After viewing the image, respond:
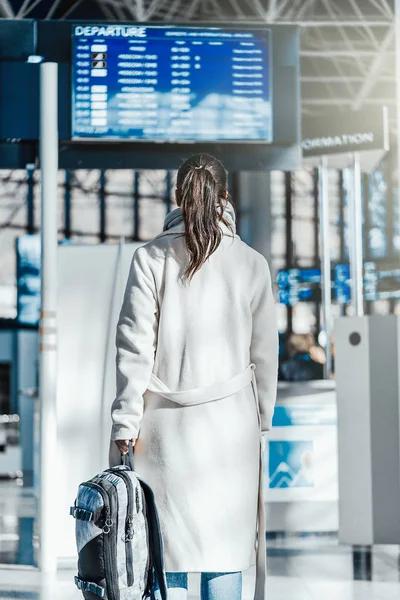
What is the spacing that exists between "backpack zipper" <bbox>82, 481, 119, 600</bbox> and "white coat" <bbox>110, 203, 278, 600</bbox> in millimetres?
150

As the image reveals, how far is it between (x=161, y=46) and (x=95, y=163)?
0.76 m

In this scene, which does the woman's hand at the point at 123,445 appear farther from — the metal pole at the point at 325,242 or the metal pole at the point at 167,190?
the metal pole at the point at 167,190

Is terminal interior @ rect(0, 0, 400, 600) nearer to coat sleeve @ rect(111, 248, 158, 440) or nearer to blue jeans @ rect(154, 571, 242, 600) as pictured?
blue jeans @ rect(154, 571, 242, 600)

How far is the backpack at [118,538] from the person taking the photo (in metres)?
2.40

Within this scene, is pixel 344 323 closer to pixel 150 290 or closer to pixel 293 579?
pixel 293 579

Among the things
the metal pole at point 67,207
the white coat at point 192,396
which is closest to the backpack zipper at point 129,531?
the white coat at point 192,396

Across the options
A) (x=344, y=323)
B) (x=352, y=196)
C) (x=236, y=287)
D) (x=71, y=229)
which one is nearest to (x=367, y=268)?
(x=71, y=229)

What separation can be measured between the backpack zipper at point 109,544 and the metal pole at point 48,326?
2648 millimetres

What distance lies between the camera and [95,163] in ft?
19.0

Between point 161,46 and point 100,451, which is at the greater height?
point 161,46

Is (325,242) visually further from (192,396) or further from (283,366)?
(192,396)

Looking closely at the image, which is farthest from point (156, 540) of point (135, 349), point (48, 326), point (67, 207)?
point (67, 207)

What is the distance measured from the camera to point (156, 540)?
2.50 m

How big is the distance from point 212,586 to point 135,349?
631mm
